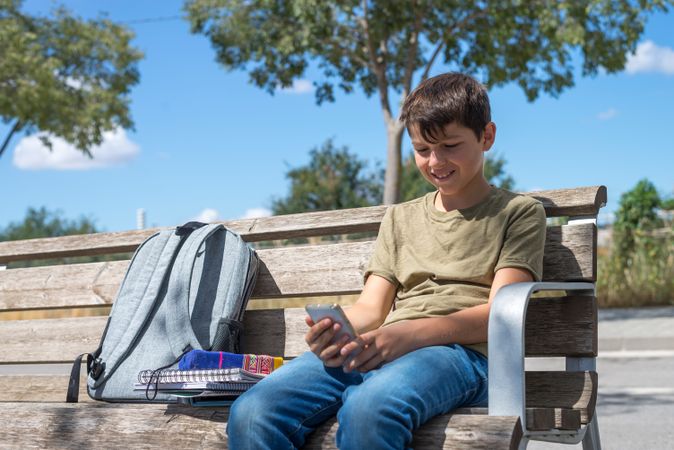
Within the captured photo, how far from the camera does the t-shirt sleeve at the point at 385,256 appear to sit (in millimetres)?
3023

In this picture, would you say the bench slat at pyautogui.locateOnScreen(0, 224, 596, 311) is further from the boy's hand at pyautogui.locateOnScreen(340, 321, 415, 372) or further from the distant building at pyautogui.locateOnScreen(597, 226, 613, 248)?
the distant building at pyautogui.locateOnScreen(597, 226, 613, 248)

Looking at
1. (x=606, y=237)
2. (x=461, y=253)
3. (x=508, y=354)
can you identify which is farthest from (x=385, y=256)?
(x=606, y=237)

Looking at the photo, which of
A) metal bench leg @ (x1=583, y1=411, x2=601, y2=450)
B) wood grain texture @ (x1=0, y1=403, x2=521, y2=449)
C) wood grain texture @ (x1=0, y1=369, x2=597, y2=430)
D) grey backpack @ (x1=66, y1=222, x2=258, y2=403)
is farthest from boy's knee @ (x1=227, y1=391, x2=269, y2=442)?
metal bench leg @ (x1=583, y1=411, x2=601, y2=450)

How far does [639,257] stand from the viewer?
47.0 feet

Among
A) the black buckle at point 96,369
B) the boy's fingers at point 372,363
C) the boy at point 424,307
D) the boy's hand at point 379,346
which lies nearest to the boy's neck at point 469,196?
the boy at point 424,307

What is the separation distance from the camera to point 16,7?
21.8 m

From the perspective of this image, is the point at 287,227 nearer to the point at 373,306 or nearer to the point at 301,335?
the point at 301,335

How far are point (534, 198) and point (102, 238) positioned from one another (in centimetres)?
199

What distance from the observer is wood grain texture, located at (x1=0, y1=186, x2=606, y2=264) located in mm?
3061

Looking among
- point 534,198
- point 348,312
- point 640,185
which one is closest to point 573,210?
point 534,198

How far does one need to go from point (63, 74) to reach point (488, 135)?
65.7 ft

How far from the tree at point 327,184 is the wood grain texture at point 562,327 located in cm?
1548

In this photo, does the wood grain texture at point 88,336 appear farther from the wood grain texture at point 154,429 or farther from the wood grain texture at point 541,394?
the wood grain texture at point 154,429

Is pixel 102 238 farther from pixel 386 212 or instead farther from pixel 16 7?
pixel 16 7
